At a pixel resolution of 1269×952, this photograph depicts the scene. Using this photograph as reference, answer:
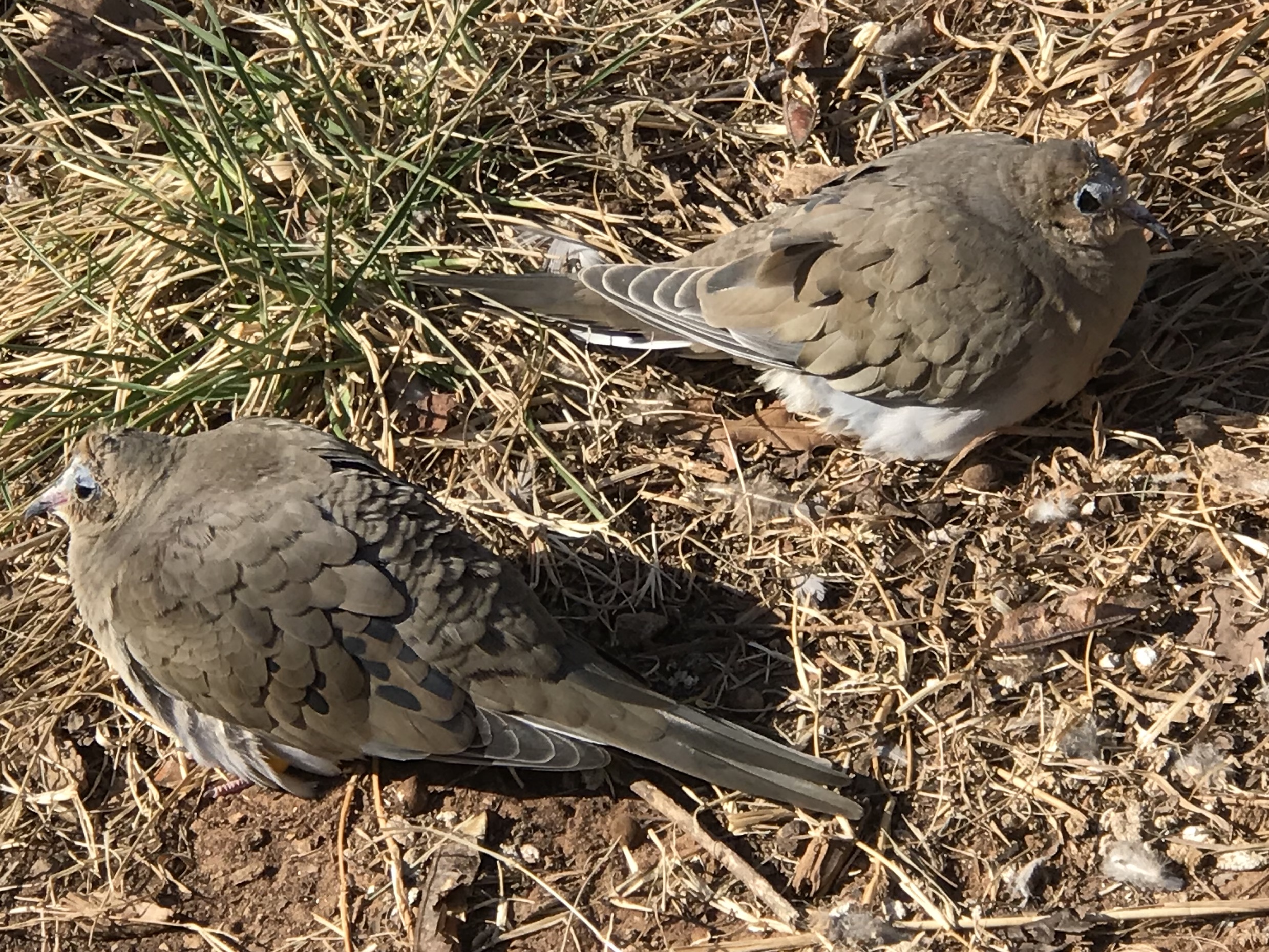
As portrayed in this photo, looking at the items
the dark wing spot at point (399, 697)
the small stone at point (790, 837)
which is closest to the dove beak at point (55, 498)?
the dark wing spot at point (399, 697)

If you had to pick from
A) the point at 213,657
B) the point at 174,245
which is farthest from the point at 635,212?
the point at 213,657

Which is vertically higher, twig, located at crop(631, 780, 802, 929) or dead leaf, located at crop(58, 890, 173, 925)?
dead leaf, located at crop(58, 890, 173, 925)

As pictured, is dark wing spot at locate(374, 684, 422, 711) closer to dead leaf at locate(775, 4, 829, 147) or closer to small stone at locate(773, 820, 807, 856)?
small stone at locate(773, 820, 807, 856)

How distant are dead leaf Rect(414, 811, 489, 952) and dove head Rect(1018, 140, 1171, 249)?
2402 mm

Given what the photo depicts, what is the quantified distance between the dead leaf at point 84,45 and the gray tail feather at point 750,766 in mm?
3427

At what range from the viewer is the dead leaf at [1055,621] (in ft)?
11.1

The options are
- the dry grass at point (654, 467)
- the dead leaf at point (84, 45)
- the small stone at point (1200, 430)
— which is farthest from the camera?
the dead leaf at point (84, 45)

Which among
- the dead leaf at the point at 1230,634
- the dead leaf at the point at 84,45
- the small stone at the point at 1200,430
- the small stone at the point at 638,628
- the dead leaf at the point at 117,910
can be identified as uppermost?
the dead leaf at the point at 84,45

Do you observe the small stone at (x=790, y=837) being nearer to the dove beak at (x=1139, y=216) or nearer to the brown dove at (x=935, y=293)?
the brown dove at (x=935, y=293)

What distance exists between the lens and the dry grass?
3.22 metres

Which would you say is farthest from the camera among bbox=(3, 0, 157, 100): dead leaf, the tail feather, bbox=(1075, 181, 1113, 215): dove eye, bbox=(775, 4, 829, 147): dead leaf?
bbox=(3, 0, 157, 100): dead leaf

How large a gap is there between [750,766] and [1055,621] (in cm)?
100

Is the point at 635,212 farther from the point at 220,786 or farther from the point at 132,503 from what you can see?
the point at 220,786

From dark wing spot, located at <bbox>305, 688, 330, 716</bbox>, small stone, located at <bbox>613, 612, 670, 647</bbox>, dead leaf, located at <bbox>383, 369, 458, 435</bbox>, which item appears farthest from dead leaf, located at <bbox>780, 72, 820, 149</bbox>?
dark wing spot, located at <bbox>305, 688, 330, 716</bbox>
